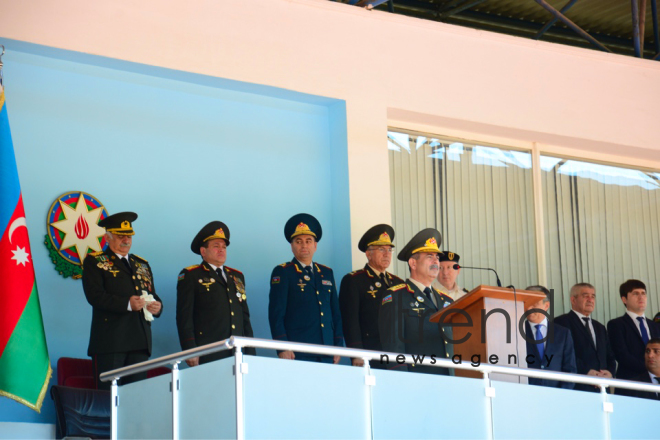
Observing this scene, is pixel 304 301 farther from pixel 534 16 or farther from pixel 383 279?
pixel 534 16

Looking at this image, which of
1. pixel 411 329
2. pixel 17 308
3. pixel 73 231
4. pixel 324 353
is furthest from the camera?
pixel 73 231

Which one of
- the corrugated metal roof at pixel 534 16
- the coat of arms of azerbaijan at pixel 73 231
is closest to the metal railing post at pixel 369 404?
the coat of arms of azerbaijan at pixel 73 231

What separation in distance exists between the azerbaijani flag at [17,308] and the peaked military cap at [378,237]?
7.77ft

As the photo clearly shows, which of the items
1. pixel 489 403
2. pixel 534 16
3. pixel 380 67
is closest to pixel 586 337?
pixel 489 403

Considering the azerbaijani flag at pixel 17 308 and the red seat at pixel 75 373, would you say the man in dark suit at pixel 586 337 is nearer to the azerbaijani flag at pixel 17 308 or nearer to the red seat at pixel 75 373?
the red seat at pixel 75 373

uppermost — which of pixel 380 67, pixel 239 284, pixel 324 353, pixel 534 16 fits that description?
pixel 534 16

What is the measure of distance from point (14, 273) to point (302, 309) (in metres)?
1.91

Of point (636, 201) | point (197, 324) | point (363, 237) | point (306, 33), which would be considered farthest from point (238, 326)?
point (636, 201)

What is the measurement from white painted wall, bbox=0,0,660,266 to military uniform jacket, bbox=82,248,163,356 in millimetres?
1640

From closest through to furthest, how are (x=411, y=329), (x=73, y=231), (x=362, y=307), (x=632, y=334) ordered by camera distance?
(x=411, y=329) < (x=73, y=231) < (x=362, y=307) < (x=632, y=334)

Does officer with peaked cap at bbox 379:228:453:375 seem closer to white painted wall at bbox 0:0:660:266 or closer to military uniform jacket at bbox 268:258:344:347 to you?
military uniform jacket at bbox 268:258:344:347

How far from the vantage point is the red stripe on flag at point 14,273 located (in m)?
5.93

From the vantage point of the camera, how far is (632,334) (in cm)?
812

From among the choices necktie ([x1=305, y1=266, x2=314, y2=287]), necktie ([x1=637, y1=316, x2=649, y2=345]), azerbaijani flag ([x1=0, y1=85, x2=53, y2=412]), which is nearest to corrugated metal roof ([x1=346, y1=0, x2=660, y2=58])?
necktie ([x1=637, y1=316, x2=649, y2=345])
